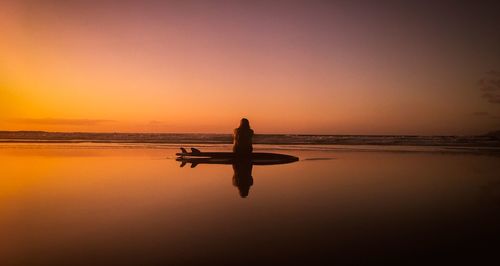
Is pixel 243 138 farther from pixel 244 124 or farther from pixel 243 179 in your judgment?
pixel 243 179

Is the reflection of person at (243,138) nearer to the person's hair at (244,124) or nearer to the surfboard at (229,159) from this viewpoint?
the person's hair at (244,124)

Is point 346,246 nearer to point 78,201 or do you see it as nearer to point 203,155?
point 78,201

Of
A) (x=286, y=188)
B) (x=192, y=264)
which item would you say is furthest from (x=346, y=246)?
(x=286, y=188)

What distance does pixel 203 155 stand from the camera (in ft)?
61.9

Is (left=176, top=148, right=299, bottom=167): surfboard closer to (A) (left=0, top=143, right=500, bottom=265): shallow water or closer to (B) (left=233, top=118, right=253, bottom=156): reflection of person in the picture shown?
(B) (left=233, top=118, right=253, bottom=156): reflection of person

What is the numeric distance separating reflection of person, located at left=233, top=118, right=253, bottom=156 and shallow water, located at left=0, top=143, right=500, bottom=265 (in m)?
4.46

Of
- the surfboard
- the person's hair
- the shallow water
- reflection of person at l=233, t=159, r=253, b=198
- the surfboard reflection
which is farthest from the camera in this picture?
the surfboard

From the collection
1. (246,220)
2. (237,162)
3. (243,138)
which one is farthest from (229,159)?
(246,220)

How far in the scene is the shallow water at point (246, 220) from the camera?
4.76m

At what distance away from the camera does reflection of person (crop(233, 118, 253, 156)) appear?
54.6ft

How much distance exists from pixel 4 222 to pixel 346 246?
18.8 feet

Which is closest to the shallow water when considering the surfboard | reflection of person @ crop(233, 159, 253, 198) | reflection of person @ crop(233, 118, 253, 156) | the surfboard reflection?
reflection of person @ crop(233, 159, 253, 198)

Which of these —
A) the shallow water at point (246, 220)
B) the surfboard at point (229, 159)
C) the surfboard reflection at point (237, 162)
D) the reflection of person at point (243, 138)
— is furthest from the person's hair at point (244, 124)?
the shallow water at point (246, 220)

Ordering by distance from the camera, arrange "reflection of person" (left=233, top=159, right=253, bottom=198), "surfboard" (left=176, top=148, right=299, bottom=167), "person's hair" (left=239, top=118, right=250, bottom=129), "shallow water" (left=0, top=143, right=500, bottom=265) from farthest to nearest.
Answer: "surfboard" (left=176, top=148, right=299, bottom=167) → "person's hair" (left=239, top=118, right=250, bottom=129) → "reflection of person" (left=233, top=159, right=253, bottom=198) → "shallow water" (left=0, top=143, right=500, bottom=265)
